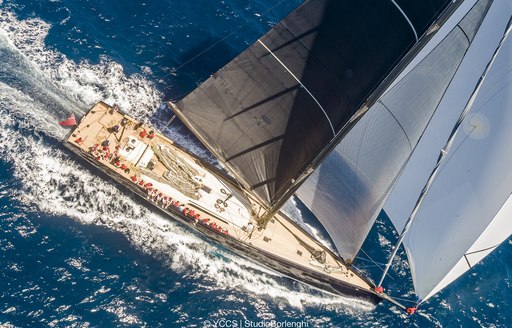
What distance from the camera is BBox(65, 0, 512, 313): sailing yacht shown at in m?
17.4

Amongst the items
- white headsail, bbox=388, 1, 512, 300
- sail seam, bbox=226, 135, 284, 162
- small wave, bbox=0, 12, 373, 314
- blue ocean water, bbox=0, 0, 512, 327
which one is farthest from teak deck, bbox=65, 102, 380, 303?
white headsail, bbox=388, 1, 512, 300

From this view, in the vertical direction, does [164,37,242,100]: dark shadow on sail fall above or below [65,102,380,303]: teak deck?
above

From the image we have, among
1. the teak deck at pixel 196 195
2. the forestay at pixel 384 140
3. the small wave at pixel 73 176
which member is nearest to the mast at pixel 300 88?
the forestay at pixel 384 140

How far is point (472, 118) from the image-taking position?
62.3ft

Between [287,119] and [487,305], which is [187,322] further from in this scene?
[487,305]

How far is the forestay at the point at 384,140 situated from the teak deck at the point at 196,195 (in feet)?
8.37

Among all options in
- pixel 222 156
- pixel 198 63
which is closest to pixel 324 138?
pixel 222 156

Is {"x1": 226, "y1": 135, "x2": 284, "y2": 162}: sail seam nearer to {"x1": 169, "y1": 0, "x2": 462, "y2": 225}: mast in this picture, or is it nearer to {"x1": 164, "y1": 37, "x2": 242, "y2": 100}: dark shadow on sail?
{"x1": 169, "y1": 0, "x2": 462, "y2": 225}: mast

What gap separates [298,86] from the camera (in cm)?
1883

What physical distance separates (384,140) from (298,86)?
14.5ft

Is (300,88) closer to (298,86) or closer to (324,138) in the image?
(298,86)

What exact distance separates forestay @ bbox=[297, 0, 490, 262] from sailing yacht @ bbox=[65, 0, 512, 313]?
0.17 ft

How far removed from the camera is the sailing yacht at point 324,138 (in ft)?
57.0

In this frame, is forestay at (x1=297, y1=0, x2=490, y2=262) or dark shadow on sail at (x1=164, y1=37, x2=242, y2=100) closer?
forestay at (x1=297, y1=0, x2=490, y2=262)
